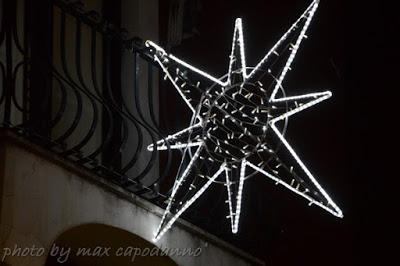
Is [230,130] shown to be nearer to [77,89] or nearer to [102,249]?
[77,89]

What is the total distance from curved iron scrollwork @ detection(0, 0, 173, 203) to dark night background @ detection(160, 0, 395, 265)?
981 mm

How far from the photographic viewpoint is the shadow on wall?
10133 millimetres

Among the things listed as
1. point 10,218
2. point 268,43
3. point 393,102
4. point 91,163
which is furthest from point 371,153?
point 10,218

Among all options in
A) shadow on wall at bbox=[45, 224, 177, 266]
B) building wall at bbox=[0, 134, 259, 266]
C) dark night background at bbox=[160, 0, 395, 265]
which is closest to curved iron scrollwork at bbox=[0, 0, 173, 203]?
building wall at bbox=[0, 134, 259, 266]

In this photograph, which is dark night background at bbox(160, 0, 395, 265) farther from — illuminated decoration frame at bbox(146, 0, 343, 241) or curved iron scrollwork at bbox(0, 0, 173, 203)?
illuminated decoration frame at bbox(146, 0, 343, 241)

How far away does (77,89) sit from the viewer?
10.7 m

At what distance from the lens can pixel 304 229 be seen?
516 inches

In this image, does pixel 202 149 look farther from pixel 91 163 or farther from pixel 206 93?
pixel 91 163

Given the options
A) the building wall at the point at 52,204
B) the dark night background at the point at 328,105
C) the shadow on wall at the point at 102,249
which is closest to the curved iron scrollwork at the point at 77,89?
the building wall at the point at 52,204

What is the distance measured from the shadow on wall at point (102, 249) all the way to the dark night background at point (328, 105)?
6.47ft

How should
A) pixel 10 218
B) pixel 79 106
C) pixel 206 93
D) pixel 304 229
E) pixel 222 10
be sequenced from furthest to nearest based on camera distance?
pixel 222 10 → pixel 304 229 → pixel 206 93 → pixel 79 106 → pixel 10 218

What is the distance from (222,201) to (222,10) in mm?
3011

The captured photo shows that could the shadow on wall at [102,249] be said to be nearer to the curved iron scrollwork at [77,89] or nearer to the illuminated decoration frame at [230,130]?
the illuminated decoration frame at [230,130]

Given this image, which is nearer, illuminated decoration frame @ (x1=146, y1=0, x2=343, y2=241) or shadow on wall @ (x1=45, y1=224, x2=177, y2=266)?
shadow on wall @ (x1=45, y1=224, x2=177, y2=266)
